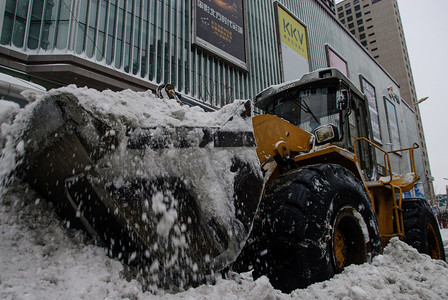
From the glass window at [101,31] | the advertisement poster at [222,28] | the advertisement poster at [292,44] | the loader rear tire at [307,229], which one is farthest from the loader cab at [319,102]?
the advertisement poster at [292,44]

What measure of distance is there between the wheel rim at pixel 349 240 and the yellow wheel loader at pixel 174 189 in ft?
0.06

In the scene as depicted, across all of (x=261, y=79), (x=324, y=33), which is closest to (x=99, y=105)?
(x=261, y=79)

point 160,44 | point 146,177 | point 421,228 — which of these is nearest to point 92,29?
point 160,44

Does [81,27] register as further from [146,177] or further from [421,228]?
[421,228]

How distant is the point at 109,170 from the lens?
5.53 feet

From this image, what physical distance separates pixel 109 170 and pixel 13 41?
11.2 meters

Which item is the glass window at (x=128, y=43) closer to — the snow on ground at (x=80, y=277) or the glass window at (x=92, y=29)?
the glass window at (x=92, y=29)

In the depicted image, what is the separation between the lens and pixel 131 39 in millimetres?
12234

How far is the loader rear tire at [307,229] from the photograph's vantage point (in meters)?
2.07

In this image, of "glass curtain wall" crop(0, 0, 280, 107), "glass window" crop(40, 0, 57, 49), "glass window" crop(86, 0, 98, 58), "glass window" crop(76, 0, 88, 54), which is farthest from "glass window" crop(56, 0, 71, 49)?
"glass window" crop(86, 0, 98, 58)

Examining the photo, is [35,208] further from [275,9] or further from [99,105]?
[275,9]

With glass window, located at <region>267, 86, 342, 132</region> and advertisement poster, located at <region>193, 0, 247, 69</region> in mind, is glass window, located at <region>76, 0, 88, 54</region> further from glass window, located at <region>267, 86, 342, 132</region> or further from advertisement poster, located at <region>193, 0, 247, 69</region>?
glass window, located at <region>267, 86, 342, 132</region>

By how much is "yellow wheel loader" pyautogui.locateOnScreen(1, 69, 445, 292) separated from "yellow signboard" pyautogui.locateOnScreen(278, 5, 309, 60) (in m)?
20.7

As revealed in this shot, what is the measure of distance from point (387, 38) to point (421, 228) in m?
93.1
